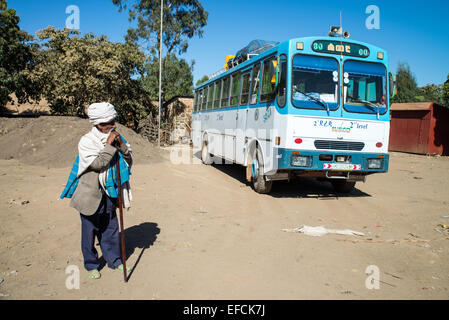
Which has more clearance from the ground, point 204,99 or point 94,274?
point 204,99

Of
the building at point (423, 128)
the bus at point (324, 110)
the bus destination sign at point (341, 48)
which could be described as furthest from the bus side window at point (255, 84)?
the building at point (423, 128)

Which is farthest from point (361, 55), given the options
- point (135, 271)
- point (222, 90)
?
point (135, 271)

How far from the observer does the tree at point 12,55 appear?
943 inches

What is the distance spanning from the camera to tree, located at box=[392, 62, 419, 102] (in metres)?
43.7

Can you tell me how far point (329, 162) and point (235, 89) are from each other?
173 inches

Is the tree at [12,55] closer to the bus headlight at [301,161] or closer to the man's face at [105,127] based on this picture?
the bus headlight at [301,161]

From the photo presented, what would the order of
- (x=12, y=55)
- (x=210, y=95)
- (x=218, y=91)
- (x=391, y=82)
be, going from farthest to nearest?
(x=12, y=55) → (x=210, y=95) → (x=218, y=91) → (x=391, y=82)

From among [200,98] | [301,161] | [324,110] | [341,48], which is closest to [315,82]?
[324,110]

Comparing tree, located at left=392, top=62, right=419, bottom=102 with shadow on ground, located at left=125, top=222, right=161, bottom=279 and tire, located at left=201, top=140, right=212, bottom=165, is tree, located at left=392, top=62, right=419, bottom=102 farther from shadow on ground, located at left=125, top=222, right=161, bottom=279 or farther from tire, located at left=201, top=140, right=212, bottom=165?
shadow on ground, located at left=125, top=222, right=161, bottom=279

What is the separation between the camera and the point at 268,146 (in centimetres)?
799

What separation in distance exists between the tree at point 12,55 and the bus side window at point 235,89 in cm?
1930

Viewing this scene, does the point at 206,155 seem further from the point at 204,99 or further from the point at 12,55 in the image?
the point at 12,55

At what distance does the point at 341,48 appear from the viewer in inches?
302

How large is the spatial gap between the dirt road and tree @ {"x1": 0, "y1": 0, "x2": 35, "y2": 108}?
18.1 metres
